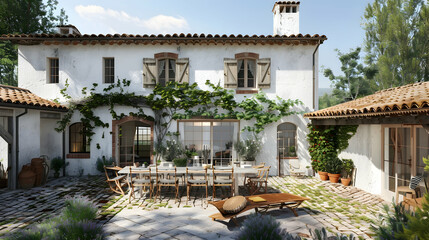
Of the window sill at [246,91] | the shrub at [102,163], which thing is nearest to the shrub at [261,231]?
the window sill at [246,91]

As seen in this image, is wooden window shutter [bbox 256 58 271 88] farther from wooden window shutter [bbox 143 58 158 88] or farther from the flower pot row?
wooden window shutter [bbox 143 58 158 88]

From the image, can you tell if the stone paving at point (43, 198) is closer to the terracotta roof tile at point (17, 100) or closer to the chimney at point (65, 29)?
the terracotta roof tile at point (17, 100)

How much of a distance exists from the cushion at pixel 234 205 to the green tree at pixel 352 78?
21191 millimetres

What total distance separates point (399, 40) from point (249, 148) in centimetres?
1861

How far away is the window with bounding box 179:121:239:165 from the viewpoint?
9562mm

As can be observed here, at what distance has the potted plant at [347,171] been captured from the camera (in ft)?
24.9

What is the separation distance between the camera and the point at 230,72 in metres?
9.44

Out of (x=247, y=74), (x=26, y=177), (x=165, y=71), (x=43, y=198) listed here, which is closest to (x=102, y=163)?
(x=26, y=177)

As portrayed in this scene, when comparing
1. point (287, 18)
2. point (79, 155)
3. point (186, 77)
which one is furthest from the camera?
point (287, 18)

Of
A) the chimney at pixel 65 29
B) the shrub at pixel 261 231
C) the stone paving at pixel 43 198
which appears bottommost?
the stone paving at pixel 43 198

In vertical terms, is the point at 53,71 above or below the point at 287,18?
below

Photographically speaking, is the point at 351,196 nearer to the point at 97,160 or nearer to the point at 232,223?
the point at 232,223

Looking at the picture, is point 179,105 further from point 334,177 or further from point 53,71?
point 334,177

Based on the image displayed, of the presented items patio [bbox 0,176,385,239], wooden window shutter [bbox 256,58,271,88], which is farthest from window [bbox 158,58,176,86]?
patio [bbox 0,176,385,239]
